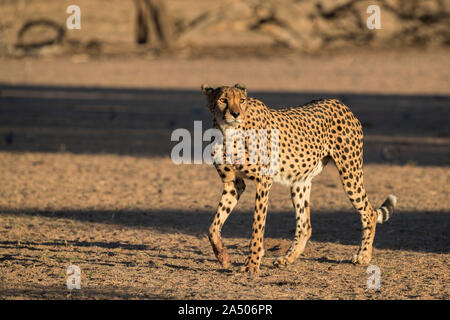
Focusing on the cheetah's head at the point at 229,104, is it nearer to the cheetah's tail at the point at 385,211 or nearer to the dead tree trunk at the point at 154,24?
the cheetah's tail at the point at 385,211

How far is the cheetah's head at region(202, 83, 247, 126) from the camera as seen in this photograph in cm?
585

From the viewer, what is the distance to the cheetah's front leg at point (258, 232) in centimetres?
608

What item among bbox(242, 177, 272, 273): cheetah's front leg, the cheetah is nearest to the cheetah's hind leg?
the cheetah

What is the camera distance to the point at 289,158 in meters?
6.30

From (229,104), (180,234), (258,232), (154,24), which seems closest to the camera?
(229,104)

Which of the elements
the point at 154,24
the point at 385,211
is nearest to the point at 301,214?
the point at 385,211

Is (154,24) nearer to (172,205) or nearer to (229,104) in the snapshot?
(172,205)

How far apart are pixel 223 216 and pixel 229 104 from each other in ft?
2.97

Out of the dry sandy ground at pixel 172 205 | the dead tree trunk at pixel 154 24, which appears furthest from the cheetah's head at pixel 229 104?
the dead tree trunk at pixel 154 24

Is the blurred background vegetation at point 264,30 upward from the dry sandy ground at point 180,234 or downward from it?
upward

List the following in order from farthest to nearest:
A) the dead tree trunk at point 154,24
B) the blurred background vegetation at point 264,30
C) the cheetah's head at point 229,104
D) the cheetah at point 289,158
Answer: the dead tree trunk at point 154,24, the blurred background vegetation at point 264,30, the cheetah at point 289,158, the cheetah's head at point 229,104

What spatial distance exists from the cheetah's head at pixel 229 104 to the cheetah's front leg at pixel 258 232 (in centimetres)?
57

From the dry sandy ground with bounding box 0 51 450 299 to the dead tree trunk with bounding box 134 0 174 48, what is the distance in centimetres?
958
